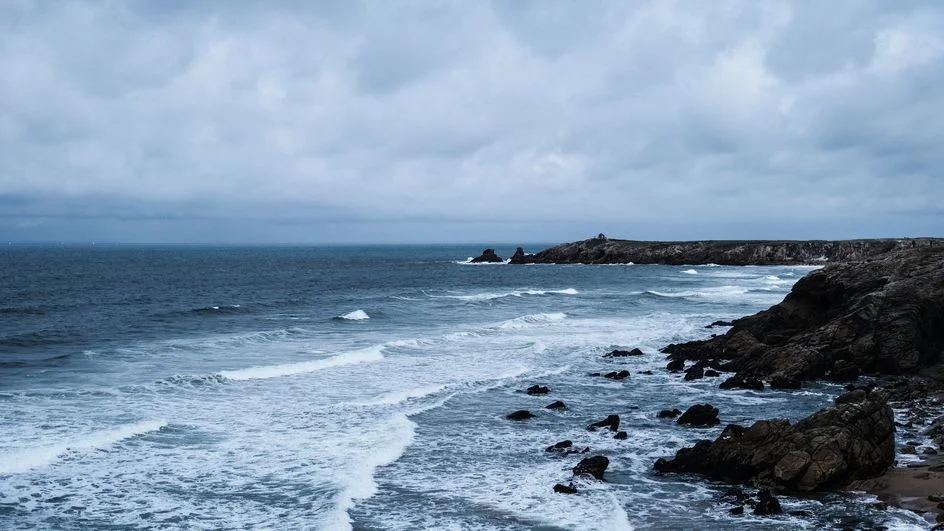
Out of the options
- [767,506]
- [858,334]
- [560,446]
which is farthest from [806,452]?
[858,334]

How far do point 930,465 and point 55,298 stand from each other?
63.9m

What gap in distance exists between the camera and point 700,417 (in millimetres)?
22328

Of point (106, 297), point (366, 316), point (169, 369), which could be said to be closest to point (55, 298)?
point (106, 297)

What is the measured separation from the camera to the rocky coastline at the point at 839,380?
1638 centimetres

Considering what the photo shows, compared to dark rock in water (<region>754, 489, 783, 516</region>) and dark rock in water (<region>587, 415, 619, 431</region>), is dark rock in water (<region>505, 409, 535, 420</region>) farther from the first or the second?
dark rock in water (<region>754, 489, 783, 516</region>)

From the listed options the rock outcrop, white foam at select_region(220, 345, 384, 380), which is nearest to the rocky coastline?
white foam at select_region(220, 345, 384, 380)

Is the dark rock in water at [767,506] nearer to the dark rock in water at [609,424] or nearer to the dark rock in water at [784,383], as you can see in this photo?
the dark rock in water at [609,424]

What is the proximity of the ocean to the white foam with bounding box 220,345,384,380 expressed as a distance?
0.17 metres

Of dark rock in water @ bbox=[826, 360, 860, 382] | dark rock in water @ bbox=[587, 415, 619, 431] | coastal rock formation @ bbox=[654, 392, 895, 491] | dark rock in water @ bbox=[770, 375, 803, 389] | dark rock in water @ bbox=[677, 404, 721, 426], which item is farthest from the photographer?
dark rock in water @ bbox=[826, 360, 860, 382]

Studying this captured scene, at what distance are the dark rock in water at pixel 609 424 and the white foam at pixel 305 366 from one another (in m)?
14.0

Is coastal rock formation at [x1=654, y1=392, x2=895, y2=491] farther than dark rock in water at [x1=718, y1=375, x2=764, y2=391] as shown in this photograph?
No

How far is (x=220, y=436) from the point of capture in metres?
21.2

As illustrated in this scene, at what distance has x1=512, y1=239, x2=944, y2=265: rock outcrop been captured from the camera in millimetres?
119062

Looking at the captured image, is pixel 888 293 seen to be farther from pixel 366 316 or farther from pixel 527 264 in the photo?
pixel 527 264
